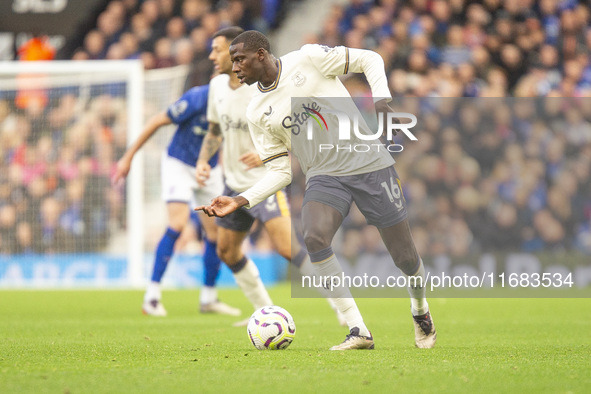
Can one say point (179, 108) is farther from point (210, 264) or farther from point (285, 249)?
point (285, 249)

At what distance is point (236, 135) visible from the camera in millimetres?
7859

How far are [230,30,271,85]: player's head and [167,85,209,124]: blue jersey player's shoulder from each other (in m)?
3.30

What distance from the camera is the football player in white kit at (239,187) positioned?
25.3ft

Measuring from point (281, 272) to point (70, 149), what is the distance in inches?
164

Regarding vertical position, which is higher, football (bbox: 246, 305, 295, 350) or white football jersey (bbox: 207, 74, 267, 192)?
white football jersey (bbox: 207, 74, 267, 192)

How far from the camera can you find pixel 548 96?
600 inches

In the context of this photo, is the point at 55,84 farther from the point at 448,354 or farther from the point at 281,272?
the point at 448,354

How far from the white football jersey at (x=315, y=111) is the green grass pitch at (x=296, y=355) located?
4.01ft

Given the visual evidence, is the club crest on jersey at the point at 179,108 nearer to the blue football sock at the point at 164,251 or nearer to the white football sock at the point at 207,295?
the blue football sock at the point at 164,251

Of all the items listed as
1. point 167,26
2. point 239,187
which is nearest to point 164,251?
point 239,187

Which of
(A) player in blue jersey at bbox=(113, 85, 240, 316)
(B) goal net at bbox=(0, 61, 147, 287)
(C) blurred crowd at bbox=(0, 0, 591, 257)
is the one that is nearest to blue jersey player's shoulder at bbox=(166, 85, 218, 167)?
(A) player in blue jersey at bbox=(113, 85, 240, 316)

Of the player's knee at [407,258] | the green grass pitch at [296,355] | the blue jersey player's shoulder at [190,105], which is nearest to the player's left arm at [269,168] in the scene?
the player's knee at [407,258]

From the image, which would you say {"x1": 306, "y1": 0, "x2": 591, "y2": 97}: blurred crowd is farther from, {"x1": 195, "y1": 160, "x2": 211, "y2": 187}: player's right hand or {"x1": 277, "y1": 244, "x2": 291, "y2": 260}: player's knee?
{"x1": 277, "y1": 244, "x2": 291, "y2": 260}: player's knee

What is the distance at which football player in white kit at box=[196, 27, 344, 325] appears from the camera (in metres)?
7.71
